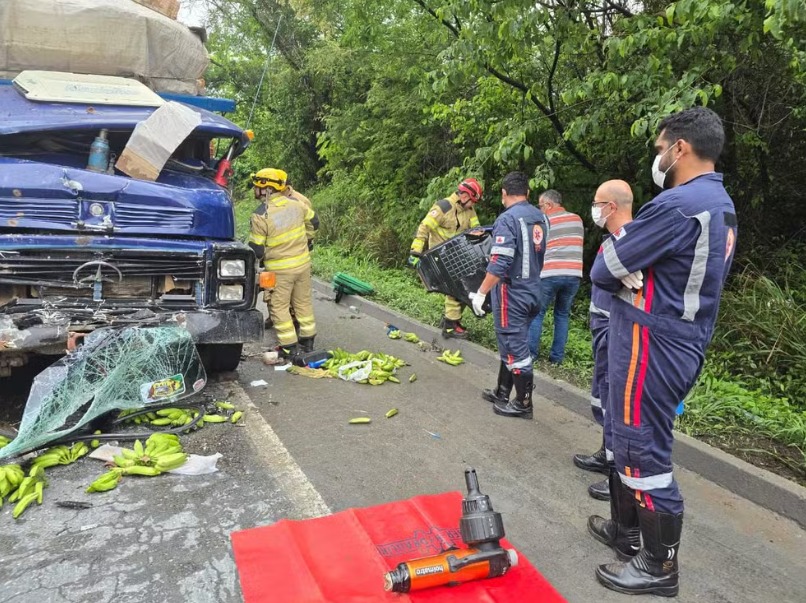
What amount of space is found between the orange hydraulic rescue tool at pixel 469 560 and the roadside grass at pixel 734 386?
2.23 metres

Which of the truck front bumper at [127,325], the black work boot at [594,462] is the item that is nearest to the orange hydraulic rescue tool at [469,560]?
the black work boot at [594,462]

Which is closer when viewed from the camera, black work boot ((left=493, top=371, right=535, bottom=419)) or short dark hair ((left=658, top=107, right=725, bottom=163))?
short dark hair ((left=658, top=107, right=725, bottom=163))

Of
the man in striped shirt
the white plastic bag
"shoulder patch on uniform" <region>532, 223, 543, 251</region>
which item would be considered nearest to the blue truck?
the white plastic bag

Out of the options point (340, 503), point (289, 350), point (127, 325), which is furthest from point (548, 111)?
point (340, 503)

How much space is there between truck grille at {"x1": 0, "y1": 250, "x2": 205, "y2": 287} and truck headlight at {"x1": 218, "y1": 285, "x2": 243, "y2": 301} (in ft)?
0.66

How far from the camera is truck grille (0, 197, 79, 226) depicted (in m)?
3.84

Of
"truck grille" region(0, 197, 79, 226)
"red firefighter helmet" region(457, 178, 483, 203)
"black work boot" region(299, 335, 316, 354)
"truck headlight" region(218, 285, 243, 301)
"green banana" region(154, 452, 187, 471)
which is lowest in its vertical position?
"green banana" region(154, 452, 187, 471)

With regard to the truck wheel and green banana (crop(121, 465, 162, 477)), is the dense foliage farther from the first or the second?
green banana (crop(121, 465, 162, 477))

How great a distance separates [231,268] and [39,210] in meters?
1.31

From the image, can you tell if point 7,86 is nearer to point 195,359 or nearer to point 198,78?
point 198,78

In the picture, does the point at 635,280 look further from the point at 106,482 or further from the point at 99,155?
the point at 99,155

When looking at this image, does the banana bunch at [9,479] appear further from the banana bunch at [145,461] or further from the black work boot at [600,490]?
the black work boot at [600,490]

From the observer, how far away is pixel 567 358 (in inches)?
238

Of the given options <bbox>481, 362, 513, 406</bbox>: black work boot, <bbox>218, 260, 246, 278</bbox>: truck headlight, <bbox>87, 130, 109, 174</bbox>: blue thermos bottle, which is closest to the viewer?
<bbox>87, 130, 109, 174</bbox>: blue thermos bottle
